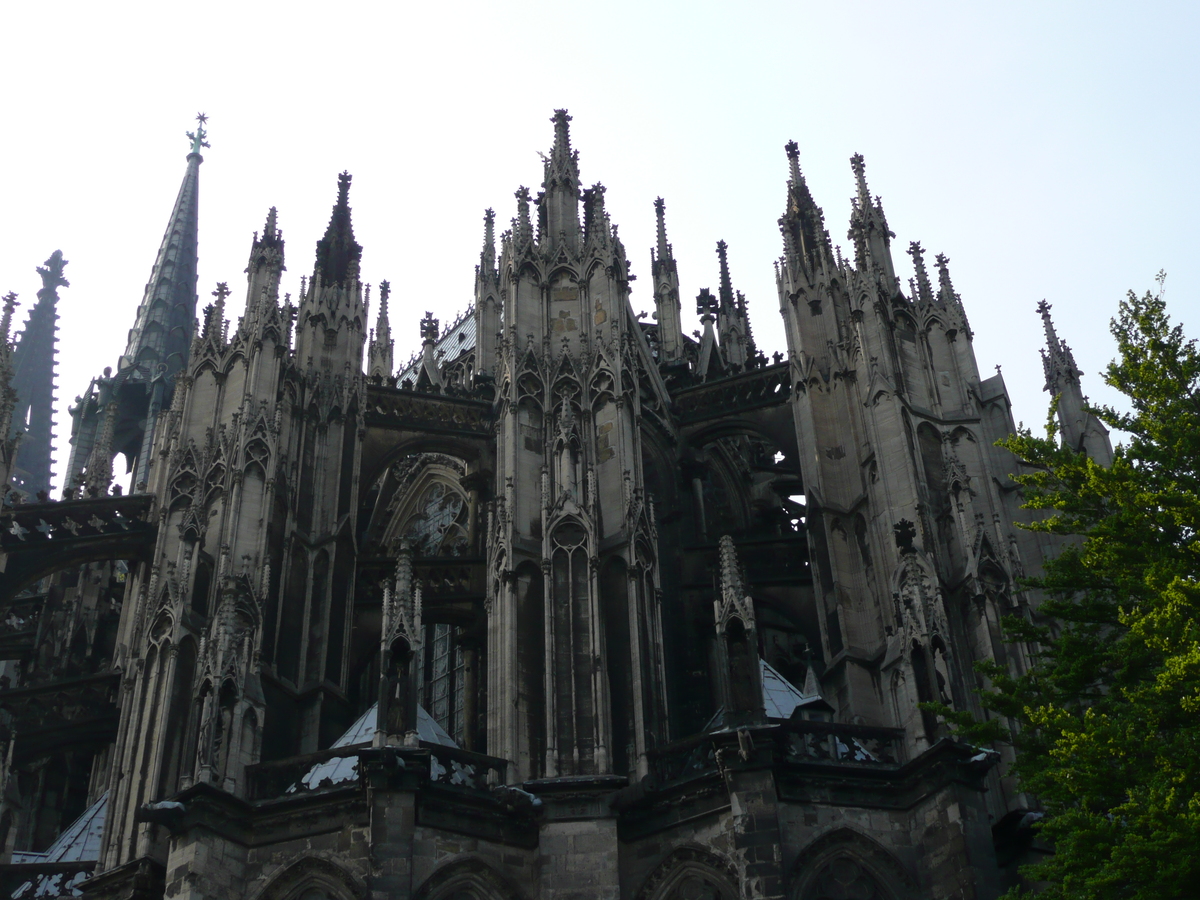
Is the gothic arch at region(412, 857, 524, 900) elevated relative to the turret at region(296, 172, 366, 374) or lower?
lower

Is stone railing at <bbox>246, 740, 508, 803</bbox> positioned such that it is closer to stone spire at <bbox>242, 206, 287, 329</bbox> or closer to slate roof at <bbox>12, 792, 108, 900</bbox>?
slate roof at <bbox>12, 792, 108, 900</bbox>

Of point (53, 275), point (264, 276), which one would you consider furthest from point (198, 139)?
point (264, 276)

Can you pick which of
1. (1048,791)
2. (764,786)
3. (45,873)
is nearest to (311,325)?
(45,873)

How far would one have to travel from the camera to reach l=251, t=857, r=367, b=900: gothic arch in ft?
72.7

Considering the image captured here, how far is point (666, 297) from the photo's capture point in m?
50.6

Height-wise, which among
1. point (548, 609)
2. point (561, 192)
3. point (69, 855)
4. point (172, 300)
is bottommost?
point (69, 855)

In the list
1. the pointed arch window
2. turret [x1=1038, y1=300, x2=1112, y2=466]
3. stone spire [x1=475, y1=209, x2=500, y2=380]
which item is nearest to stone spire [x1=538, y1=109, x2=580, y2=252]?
stone spire [x1=475, y1=209, x2=500, y2=380]

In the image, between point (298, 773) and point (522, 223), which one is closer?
point (298, 773)

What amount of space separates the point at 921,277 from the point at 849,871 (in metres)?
15.2

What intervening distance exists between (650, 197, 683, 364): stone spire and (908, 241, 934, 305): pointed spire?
43.9 feet

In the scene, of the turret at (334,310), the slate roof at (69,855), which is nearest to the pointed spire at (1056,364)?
the turret at (334,310)

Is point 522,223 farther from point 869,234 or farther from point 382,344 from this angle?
point 382,344

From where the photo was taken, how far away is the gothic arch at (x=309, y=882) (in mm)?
22172

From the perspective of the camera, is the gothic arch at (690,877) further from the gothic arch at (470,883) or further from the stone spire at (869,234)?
the stone spire at (869,234)
